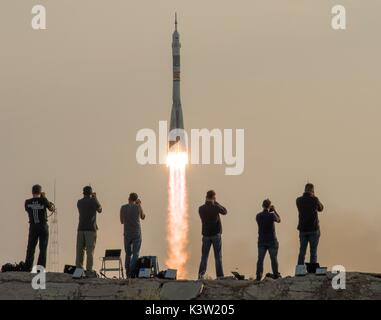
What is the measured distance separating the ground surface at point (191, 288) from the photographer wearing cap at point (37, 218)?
3.22ft

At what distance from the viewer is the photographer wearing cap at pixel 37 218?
54.6 metres

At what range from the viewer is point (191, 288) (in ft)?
176

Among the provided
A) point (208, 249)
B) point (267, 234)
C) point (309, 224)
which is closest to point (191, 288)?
point (208, 249)

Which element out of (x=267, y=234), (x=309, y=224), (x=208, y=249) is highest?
(x=309, y=224)

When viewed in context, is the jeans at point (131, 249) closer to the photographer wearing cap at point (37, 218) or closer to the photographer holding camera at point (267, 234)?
the photographer wearing cap at point (37, 218)

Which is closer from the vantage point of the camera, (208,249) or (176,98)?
(208,249)

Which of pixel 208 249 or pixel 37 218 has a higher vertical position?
pixel 37 218

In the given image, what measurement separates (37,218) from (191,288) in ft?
16.4

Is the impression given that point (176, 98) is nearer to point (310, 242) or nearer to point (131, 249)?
point (131, 249)

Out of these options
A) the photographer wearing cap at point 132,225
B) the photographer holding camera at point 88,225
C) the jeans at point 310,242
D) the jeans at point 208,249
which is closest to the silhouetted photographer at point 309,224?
the jeans at point 310,242

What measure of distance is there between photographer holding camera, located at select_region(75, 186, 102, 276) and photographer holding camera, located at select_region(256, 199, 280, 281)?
4754 mm
